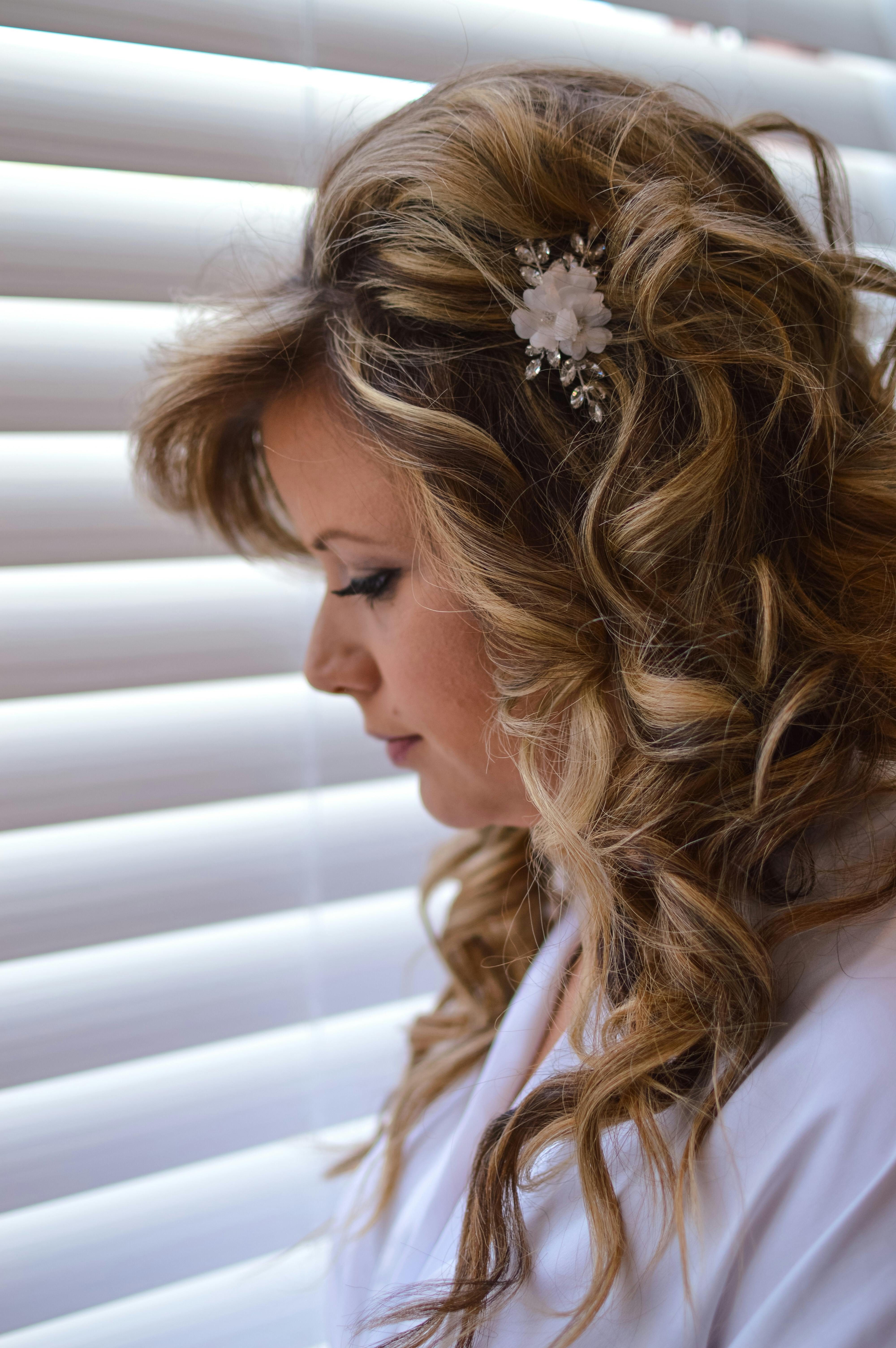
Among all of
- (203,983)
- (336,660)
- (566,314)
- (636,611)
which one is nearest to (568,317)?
(566,314)

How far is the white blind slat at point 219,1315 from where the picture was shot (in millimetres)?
858

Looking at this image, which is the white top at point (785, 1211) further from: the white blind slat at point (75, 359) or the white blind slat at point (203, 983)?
the white blind slat at point (75, 359)

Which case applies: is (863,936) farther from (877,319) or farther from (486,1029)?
(877,319)

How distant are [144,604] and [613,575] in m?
0.44

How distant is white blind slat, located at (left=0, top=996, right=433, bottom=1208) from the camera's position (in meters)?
0.83

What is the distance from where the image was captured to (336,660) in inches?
33.8

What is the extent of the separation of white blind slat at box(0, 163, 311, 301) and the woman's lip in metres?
0.44

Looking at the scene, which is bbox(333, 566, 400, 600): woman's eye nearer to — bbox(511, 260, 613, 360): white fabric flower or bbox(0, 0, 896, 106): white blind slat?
bbox(511, 260, 613, 360): white fabric flower

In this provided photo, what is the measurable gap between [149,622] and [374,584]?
228 mm

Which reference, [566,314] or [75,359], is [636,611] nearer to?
[566,314]

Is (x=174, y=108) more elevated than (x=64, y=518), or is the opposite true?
(x=174, y=108)

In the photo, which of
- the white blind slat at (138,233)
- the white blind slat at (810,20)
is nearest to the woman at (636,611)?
the white blind slat at (138,233)

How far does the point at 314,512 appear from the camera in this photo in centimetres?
80

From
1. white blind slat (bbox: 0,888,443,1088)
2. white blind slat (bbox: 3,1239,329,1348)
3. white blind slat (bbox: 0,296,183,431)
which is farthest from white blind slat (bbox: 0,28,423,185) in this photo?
white blind slat (bbox: 3,1239,329,1348)
